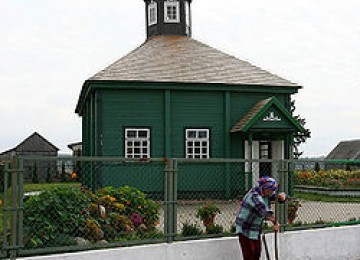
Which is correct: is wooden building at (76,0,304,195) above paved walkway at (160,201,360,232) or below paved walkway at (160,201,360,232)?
above

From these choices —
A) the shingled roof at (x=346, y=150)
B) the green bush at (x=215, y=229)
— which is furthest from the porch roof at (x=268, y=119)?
the shingled roof at (x=346, y=150)

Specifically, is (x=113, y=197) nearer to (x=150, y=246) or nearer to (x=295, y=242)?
(x=150, y=246)

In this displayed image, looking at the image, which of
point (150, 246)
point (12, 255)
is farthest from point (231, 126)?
point (12, 255)

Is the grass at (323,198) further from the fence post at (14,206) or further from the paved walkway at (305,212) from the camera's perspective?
the fence post at (14,206)

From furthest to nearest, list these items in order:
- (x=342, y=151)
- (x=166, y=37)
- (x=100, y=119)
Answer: (x=342, y=151)
(x=166, y=37)
(x=100, y=119)

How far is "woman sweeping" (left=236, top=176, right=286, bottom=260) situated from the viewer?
840 cm

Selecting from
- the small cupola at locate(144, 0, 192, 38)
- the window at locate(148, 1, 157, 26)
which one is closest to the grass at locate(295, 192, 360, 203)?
the small cupola at locate(144, 0, 192, 38)

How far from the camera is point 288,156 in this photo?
24.2 metres

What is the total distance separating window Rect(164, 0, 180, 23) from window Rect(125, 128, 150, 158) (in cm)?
749

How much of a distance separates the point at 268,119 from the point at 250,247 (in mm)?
14659

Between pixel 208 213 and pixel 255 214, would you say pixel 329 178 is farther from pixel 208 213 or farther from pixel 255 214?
pixel 255 214

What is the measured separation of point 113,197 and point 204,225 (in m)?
1.67

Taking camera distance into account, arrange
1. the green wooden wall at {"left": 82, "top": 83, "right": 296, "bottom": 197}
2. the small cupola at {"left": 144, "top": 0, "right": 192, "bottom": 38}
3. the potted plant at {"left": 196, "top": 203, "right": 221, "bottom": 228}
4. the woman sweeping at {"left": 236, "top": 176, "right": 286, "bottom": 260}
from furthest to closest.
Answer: the small cupola at {"left": 144, "top": 0, "right": 192, "bottom": 38} → the green wooden wall at {"left": 82, "top": 83, "right": 296, "bottom": 197} → the potted plant at {"left": 196, "top": 203, "right": 221, "bottom": 228} → the woman sweeping at {"left": 236, "top": 176, "right": 286, "bottom": 260}

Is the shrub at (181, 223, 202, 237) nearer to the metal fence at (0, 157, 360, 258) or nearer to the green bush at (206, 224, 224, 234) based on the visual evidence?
the metal fence at (0, 157, 360, 258)
